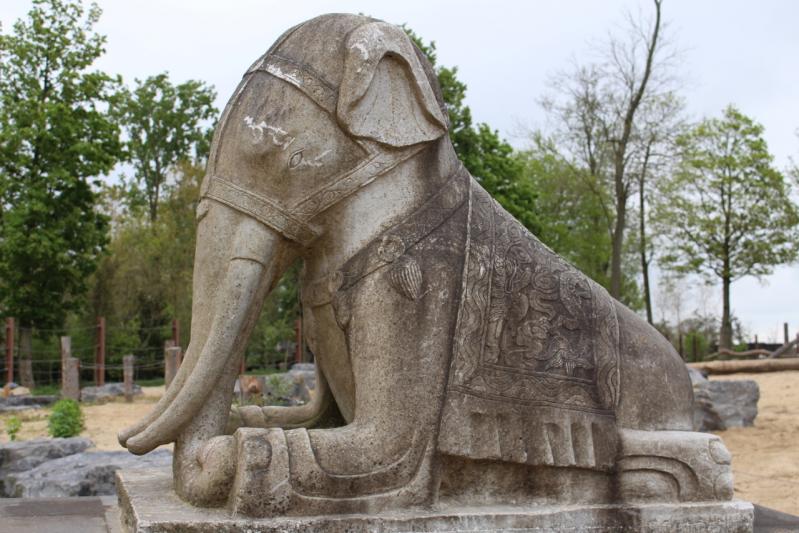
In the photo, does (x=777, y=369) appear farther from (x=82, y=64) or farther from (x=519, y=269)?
(x=82, y=64)

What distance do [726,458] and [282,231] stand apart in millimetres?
1803

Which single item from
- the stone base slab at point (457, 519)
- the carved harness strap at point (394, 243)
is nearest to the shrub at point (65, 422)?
the stone base slab at point (457, 519)

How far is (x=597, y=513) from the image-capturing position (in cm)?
342

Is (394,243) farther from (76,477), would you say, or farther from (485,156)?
(485,156)

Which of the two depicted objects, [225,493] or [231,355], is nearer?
[225,493]

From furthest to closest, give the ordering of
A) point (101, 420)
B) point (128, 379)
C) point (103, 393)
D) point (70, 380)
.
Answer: point (103, 393) < point (128, 379) < point (70, 380) < point (101, 420)

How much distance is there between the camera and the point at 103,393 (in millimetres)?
18344

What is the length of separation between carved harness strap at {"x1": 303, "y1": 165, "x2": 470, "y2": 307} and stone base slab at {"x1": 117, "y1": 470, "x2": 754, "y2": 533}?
804 mm

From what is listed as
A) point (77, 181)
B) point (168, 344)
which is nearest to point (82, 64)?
point (77, 181)

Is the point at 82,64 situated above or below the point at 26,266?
above

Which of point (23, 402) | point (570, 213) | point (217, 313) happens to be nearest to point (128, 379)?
point (23, 402)

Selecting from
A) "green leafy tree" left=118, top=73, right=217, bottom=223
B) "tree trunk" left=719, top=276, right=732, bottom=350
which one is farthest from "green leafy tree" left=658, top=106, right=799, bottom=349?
"green leafy tree" left=118, top=73, right=217, bottom=223

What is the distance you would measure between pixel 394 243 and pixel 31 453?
21.1ft

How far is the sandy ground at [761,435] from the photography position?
888 cm
